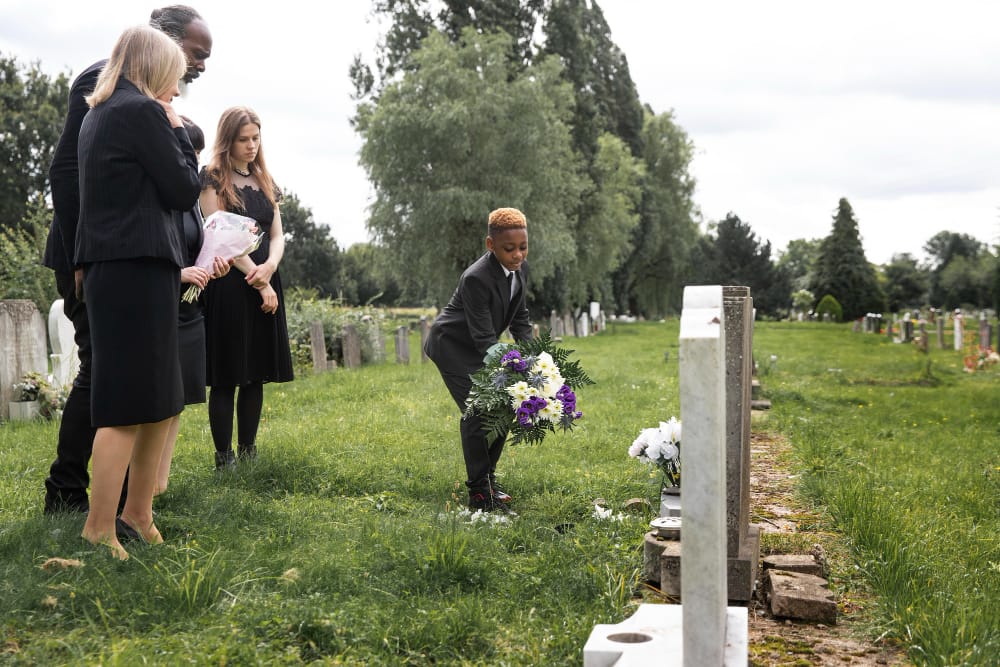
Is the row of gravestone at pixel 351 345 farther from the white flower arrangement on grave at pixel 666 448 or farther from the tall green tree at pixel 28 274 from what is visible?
the tall green tree at pixel 28 274

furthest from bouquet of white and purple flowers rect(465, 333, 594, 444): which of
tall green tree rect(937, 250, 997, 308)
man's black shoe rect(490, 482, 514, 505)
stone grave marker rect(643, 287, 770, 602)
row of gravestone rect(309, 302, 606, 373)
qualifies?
tall green tree rect(937, 250, 997, 308)

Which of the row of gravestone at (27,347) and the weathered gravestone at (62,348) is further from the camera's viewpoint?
the weathered gravestone at (62,348)

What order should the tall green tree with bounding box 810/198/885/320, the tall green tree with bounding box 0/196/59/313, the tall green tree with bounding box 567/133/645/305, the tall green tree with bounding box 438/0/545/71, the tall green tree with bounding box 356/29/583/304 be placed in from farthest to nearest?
the tall green tree with bounding box 810/198/885/320
the tall green tree with bounding box 567/133/645/305
the tall green tree with bounding box 438/0/545/71
the tall green tree with bounding box 356/29/583/304
the tall green tree with bounding box 0/196/59/313

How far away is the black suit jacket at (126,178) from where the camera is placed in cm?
383

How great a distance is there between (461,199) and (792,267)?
11945 centimetres

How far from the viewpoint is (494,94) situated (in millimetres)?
27219

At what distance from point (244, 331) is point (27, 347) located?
4.02 metres

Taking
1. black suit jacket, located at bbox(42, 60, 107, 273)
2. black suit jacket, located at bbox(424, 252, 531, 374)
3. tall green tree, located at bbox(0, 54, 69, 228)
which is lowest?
black suit jacket, located at bbox(424, 252, 531, 374)

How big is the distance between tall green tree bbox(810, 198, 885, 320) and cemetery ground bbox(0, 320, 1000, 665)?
193 feet

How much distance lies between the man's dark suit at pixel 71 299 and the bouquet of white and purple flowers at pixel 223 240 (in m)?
0.58

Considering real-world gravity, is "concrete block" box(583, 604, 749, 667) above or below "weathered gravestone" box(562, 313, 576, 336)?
below

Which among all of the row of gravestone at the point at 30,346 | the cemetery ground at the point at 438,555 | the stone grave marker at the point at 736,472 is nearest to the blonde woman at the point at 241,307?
the cemetery ground at the point at 438,555

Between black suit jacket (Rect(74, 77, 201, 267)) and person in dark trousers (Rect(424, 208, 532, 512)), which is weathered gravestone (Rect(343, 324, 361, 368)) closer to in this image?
person in dark trousers (Rect(424, 208, 532, 512))

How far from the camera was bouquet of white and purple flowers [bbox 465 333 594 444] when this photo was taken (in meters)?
4.43
